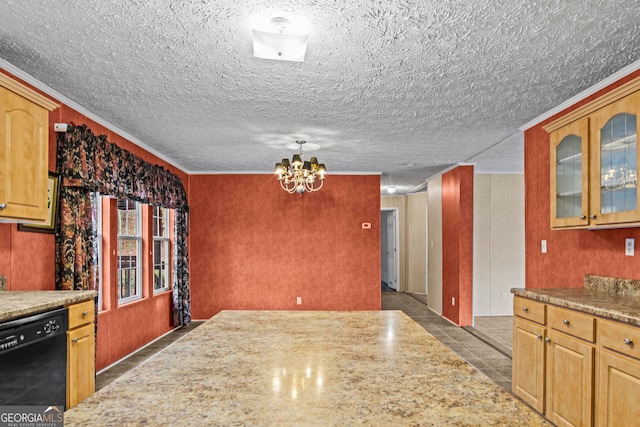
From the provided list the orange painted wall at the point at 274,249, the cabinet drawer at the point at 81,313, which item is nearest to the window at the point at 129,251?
the orange painted wall at the point at 274,249

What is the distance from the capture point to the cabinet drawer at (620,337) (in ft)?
6.18

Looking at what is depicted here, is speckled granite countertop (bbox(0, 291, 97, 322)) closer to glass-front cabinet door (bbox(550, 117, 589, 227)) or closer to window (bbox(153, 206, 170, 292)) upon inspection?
window (bbox(153, 206, 170, 292))

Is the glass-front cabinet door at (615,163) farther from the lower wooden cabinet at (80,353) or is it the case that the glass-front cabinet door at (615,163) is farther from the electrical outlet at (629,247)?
the lower wooden cabinet at (80,353)

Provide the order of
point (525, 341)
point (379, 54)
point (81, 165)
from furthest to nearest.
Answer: point (81, 165)
point (525, 341)
point (379, 54)

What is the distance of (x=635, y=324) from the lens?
1885mm

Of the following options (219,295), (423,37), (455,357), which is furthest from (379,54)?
(219,295)

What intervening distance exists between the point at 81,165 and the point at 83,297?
121 centimetres

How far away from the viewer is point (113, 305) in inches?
159

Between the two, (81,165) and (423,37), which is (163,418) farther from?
(81,165)

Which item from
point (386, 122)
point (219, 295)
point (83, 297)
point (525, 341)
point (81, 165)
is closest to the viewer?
point (83, 297)

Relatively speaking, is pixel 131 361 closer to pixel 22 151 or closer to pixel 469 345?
pixel 22 151

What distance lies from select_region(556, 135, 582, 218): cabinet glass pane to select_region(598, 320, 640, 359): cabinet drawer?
902 millimetres

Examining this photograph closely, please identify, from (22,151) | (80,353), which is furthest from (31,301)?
(22,151)

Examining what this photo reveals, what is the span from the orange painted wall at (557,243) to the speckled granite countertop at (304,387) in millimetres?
2058
